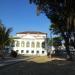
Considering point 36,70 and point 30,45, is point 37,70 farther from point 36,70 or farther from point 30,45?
point 30,45

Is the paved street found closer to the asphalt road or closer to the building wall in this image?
the asphalt road

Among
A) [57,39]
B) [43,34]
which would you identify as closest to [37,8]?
[57,39]

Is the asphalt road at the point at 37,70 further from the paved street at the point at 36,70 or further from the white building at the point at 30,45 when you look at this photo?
the white building at the point at 30,45

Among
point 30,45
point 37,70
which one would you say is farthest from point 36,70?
point 30,45

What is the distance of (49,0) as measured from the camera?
24.5m

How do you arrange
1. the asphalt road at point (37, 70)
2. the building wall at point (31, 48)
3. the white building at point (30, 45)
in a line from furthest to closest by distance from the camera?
the white building at point (30, 45)
the building wall at point (31, 48)
the asphalt road at point (37, 70)

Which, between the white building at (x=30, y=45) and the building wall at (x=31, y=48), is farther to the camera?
the white building at (x=30, y=45)

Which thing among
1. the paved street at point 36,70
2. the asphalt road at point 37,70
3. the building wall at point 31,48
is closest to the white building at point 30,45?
the building wall at point 31,48

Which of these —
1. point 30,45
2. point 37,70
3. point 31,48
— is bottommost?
point 37,70

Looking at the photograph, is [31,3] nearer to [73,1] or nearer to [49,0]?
[49,0]

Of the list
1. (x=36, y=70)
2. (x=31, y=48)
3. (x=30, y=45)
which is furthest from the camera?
(x=30, y=45)

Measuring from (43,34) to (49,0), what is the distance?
443 ft

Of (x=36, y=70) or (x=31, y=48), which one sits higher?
(x=31, y=48)

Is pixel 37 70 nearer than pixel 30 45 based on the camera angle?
Yes
